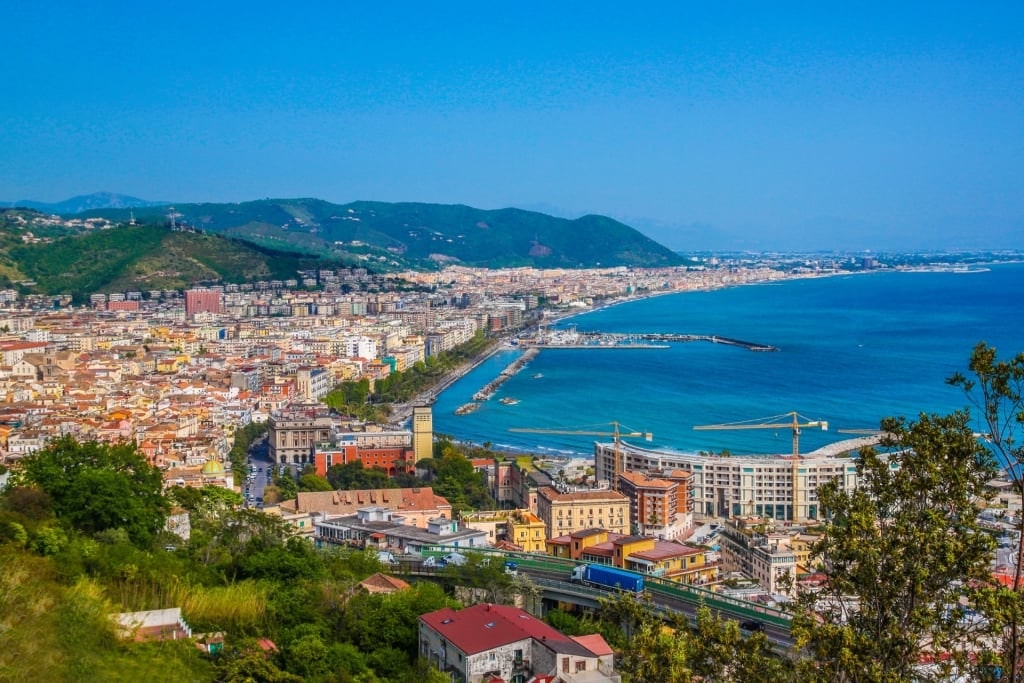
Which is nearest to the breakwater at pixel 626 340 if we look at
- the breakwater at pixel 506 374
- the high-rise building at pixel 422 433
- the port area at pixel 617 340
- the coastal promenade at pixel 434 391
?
the port area at pixel 617 340

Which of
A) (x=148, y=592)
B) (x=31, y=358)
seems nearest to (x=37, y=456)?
(x=148, y=592)

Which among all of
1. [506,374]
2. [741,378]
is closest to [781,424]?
[741,378]

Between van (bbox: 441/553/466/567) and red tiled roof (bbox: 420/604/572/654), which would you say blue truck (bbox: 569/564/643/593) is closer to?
van (bbox: 441/553/466/567)

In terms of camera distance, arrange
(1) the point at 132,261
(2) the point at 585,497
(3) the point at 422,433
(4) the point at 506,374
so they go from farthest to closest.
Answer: (1) the point at 132,261
(4) the point at 506,374
(3) the point at 422,433
(2) the point at 585,497

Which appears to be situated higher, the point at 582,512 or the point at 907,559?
the point at 907,559

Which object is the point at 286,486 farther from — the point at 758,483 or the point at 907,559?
the point at 907,559

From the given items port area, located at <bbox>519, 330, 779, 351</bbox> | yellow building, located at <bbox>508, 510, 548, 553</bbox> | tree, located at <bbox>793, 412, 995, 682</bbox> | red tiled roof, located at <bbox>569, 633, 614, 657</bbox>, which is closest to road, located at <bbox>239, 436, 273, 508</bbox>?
yellow building, located at <bbox>508, 510, 548, 553</bbox>
